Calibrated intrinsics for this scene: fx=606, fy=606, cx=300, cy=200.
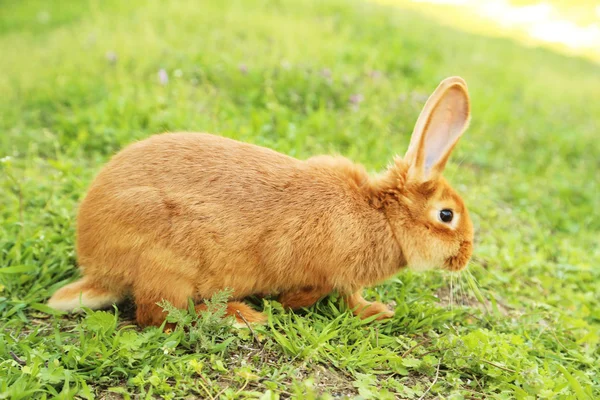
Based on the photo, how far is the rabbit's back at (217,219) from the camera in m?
2.78

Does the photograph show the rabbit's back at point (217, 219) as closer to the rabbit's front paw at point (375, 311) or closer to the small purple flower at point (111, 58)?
the rabbit's front paw at point (375, 311)

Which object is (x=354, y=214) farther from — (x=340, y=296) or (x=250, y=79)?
(x=250, y=79)

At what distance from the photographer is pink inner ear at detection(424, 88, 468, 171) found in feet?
10.00

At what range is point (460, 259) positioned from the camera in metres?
3.18

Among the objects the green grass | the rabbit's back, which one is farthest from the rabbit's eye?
the green grass

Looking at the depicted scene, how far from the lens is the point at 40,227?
370cm

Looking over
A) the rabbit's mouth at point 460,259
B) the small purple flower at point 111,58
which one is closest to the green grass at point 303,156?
the small purple flower at point 111,58

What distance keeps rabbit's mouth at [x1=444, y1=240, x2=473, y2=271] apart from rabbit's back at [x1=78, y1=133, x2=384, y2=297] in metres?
0.50

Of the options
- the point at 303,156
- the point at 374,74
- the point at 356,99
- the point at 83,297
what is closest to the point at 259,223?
the point at 83,297

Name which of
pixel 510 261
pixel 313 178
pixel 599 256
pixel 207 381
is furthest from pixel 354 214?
pixel 599 256

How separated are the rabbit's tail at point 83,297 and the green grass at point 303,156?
86 millimetres

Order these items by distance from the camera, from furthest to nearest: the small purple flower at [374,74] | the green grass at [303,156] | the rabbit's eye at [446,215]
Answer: the small purple flower at [374,74] < the rabbit's eye at [446,215] < the green grass at [303,156]

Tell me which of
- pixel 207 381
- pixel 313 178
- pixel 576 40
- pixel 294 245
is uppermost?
pixel 576 40

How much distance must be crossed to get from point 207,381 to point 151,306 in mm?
487
